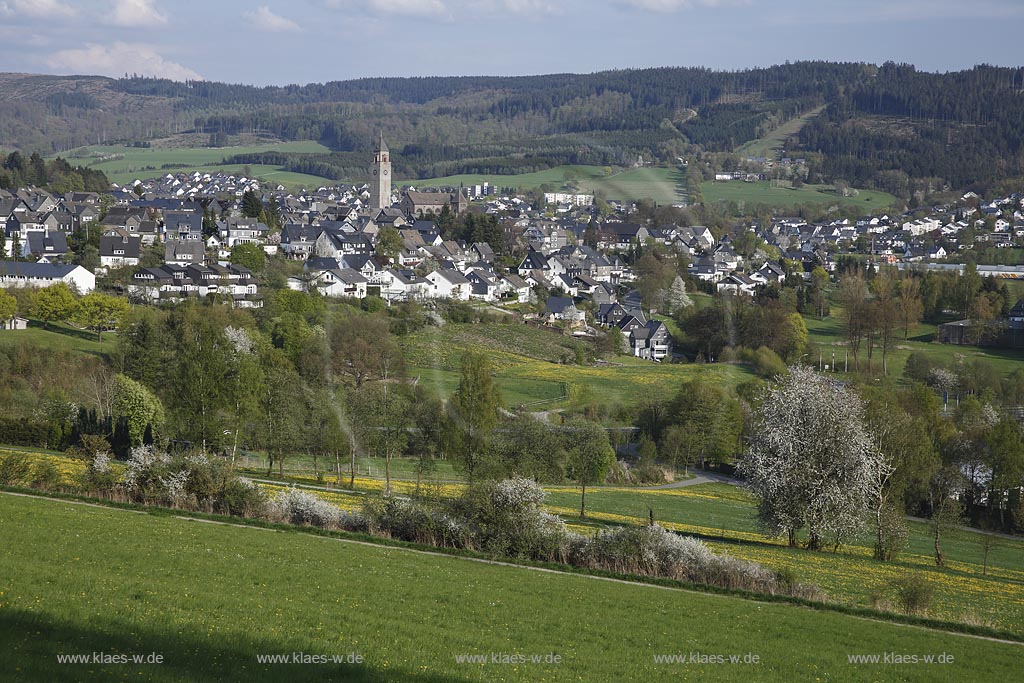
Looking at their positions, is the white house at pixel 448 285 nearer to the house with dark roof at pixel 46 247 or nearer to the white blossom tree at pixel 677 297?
the white blossom tree at pixel 677 297

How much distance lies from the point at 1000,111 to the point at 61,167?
369 feet

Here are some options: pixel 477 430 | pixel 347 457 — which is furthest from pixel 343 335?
pixel 477 430

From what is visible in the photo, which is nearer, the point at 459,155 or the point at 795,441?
the point at 795,441

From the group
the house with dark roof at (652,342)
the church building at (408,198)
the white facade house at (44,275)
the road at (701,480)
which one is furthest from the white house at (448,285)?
the church building at (408,198)

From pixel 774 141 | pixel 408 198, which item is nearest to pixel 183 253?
pixel 408 198

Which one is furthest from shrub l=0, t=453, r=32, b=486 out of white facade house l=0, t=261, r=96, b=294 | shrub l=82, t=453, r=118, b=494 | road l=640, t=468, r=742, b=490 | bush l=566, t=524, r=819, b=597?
white facade house l=0, t=261, r=96, b=294

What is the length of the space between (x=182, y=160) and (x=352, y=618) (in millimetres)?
134862

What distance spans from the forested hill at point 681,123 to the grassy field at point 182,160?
4249mm

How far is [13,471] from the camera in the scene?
1619cm

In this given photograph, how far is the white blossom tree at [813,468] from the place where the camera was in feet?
62.5

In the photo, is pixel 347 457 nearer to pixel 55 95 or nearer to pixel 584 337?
pixel 584 337

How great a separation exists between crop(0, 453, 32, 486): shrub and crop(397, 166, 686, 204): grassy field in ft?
173

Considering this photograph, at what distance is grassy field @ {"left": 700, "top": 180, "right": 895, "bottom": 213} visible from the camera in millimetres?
82875

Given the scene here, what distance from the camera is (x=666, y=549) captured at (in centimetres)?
1394
